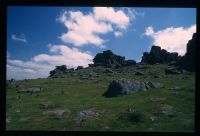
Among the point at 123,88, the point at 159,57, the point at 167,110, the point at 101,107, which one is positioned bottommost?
the point at 167,110

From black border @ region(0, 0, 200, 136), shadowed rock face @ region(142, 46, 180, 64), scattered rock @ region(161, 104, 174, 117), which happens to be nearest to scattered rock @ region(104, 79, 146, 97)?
scattered rock @ region(161, 104, 174, 117)

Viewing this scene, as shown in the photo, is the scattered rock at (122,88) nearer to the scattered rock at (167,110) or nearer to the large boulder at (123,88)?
the large boulder at (123,88)

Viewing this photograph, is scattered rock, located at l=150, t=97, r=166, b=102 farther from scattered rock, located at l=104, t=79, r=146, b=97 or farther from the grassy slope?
scattered rock, located at l=104, t=79, r=146, b=97

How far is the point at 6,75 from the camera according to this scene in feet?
17.9

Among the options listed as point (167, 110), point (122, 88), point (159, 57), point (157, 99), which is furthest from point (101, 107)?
point (159, 57)

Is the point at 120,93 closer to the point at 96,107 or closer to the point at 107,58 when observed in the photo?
the point at 96,107

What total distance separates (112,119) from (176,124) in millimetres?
3718

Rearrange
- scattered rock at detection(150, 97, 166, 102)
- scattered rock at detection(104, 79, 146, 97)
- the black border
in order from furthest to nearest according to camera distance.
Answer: scattered rock at detection(104, 79, 146, 97) → scattered rock at detection(150, 97, 166, 102) → the black border
